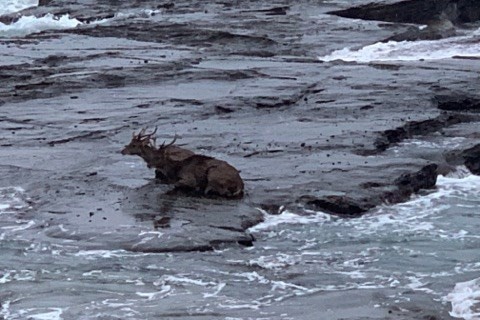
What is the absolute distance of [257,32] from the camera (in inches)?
1174

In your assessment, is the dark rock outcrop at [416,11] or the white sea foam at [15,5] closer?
the dark rock outcrop at [416,11]

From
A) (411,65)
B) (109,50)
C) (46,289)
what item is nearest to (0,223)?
(46,289)

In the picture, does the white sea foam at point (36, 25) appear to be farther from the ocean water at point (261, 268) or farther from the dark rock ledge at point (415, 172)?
the ocean water at point (261, 268)

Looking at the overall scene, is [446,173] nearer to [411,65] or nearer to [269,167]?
[269,167]

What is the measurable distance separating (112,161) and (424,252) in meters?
5.42

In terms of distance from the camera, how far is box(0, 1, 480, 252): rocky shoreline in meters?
12.3

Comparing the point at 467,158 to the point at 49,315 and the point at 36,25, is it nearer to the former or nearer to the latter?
the point at 49,315

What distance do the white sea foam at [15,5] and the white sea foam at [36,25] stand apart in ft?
31.8

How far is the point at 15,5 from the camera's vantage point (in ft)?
161

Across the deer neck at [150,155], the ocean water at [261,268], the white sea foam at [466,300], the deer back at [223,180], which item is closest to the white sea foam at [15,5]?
the deer neck at [150,155]

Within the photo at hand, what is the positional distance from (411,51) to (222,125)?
407 inches

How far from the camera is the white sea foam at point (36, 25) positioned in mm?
36438

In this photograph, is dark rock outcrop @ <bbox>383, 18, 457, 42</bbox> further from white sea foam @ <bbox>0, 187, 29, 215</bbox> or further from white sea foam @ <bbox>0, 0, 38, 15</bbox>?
white sea foam @ <bbox>0, 0, 38, 15</bbox>

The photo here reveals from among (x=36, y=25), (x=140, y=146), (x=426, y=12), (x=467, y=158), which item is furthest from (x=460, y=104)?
(x=36, y=25)
